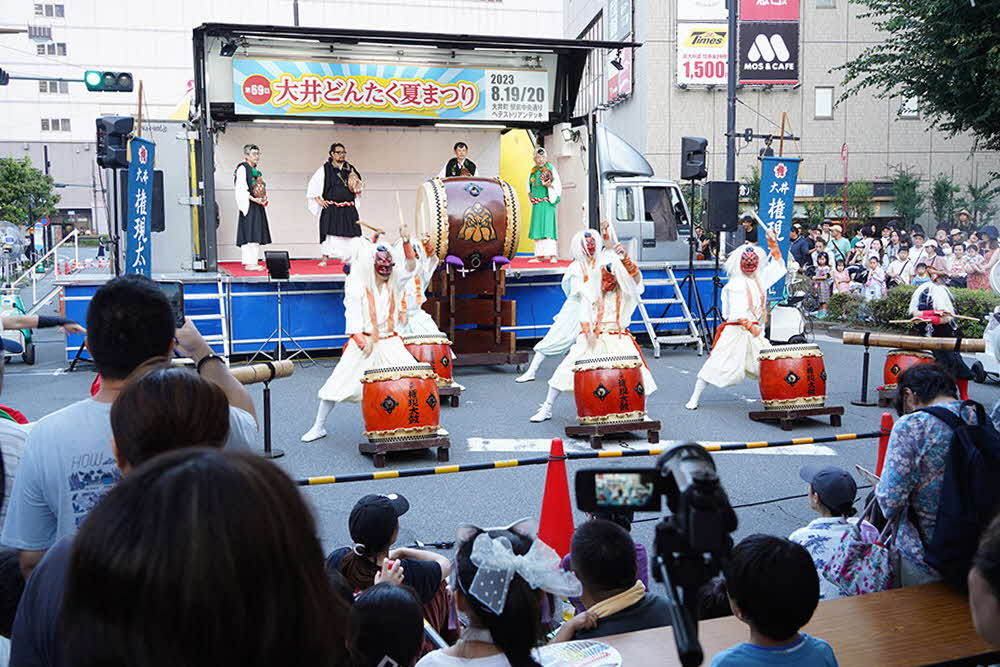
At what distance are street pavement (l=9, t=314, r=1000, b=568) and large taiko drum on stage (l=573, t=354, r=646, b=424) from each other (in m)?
0.26

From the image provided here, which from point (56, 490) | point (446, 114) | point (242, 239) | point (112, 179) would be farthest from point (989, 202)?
point (56, 490)

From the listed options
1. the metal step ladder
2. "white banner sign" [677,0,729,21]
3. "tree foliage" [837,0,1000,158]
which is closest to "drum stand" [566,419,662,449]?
the metal step ladder

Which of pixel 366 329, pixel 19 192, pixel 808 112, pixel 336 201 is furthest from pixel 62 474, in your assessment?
pixel 19 192

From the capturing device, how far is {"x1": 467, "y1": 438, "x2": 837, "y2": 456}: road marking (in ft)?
23.8

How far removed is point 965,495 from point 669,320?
32.7ft

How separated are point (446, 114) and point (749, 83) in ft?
59.0

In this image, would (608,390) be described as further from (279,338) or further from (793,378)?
(279,338)

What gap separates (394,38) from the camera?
1261 cm

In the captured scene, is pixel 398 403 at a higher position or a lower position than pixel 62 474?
lower

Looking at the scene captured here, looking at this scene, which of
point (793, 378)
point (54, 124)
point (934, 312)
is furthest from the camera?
point (54, 124)

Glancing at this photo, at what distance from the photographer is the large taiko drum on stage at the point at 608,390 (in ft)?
24.8

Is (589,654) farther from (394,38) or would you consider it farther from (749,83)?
(749,83)

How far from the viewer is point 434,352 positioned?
919cm

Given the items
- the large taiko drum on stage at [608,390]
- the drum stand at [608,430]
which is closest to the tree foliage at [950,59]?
the large taiko drum on stage at [608,390]
